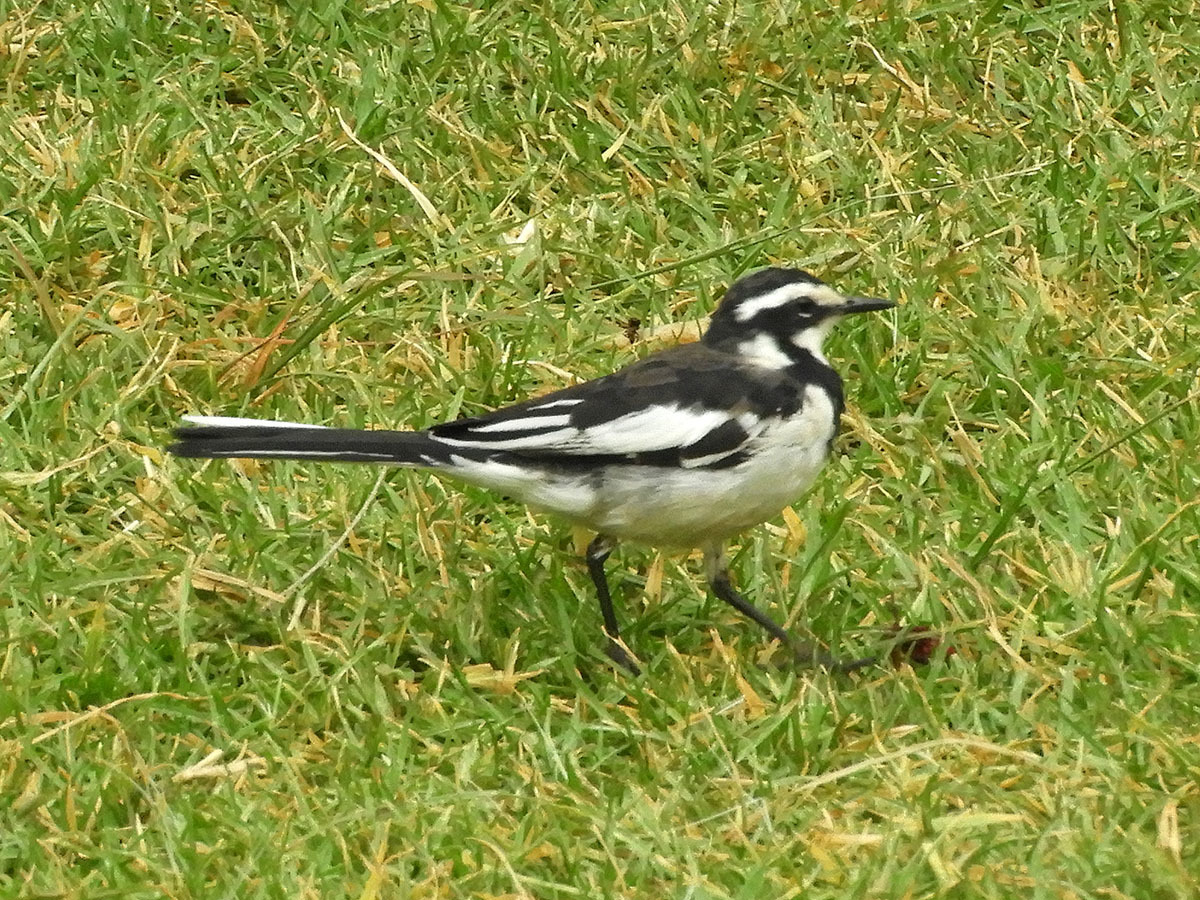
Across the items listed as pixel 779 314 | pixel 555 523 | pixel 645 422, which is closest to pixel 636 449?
pixel 645 422

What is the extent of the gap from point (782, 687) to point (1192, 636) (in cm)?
114

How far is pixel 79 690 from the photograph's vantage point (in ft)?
18.4

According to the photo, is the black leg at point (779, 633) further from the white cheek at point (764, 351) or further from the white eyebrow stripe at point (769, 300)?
the white eyebrow stripe at point (769, 300)

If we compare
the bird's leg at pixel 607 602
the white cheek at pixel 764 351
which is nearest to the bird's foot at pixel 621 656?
the bird's leg at pixel 607 602

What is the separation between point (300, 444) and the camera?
18.7 ft

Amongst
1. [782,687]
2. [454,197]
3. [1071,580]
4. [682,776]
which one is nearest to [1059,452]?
[1071,580]

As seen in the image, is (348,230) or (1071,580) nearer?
(1071,580)

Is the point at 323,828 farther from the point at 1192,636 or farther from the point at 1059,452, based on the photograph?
the point at 1059,452

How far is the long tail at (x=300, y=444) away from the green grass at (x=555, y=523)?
1.66ft

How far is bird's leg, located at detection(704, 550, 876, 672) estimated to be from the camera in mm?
5801

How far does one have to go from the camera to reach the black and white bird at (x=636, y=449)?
575cm

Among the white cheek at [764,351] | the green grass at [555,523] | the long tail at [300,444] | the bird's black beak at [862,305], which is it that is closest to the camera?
the green grass at [555,523]

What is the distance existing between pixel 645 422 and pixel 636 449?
9 centimetres

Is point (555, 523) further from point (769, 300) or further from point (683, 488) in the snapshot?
point (769, 300)
